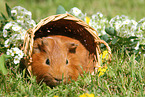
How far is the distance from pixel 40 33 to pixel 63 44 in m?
0.61

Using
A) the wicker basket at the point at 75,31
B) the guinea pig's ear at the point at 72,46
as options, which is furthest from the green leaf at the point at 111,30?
the guinea pig's ear at the point at 72,46

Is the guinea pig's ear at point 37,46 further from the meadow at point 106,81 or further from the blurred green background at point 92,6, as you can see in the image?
the blurred green background at point 92,6

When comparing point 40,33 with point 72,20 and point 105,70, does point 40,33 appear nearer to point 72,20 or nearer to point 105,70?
point 72,20

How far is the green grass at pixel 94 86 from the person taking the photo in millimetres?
2445

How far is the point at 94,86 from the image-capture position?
2625mm

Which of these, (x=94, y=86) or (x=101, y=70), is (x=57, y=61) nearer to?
(x=94, y=86)

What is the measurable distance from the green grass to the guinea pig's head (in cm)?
12

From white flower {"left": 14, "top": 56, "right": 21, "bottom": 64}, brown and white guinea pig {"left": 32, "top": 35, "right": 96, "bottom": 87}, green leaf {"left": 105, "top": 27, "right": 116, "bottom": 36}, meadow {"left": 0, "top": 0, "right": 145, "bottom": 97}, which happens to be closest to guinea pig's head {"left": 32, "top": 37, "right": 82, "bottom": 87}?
brown and white guinea pig {"left": 32, "top": 35, "right": 96, "bottom": 87}

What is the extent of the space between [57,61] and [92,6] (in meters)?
A: 3.95

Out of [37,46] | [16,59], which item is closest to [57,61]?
[37,46]

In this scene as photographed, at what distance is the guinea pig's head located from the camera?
8.70 ft

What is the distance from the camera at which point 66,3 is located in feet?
19.7

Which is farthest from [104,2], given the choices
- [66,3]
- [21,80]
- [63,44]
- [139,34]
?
[21,80]

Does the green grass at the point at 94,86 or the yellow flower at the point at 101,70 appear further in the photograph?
the yellow flower at the point at 101,70
